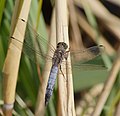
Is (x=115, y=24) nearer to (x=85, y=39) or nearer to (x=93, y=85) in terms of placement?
(x=85, y=39)

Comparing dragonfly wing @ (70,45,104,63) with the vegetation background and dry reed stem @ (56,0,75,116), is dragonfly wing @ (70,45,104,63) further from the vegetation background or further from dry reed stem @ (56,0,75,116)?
Answer: dry reed stem @ (56,0,75,116)

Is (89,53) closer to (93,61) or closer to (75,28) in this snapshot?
(93,61)

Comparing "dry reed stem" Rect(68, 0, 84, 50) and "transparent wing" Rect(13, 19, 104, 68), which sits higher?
"dry reed stem" Rect(68, 0, 84, 50)

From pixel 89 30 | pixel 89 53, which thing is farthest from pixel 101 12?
pixel 89 53

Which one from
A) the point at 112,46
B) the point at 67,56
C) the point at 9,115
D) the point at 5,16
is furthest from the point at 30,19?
the point at 112,46

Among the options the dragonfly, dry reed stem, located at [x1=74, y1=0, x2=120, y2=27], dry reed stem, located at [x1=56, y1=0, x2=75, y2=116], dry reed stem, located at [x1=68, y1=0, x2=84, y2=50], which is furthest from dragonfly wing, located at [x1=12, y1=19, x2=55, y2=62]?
dry reed stem, located at [x1=74, y1=0, x2=120, y2=27]
